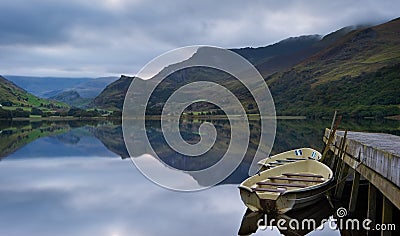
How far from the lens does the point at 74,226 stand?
572 inches

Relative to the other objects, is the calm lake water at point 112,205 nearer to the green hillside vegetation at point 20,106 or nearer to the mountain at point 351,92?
the mountain at point 351,92

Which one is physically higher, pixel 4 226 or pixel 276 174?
pixel 276 174

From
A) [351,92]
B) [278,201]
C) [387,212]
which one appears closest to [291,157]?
[278,201]

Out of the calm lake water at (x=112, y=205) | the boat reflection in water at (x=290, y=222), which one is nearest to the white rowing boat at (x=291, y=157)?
the calm lake water at (x=112, y=205)

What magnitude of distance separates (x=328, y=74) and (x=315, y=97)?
44024 mm

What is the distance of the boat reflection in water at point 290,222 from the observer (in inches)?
525

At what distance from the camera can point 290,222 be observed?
13664 mm

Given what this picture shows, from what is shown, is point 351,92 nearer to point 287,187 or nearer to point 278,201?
point 287,187

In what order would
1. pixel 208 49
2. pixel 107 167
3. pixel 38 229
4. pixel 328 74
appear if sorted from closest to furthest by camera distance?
pixel 38 229 < pixel 208 49 < pixel 107 167 < pixel 328 74

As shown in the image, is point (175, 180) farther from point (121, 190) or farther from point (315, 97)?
point (315, 97)

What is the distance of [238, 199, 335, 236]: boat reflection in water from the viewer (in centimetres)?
1334

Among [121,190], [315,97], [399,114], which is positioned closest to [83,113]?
[315,97]

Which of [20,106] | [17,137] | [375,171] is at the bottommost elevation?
[20,106]

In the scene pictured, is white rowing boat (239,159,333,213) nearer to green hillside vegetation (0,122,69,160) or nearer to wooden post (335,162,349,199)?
wooden post (335,162,349,199)
